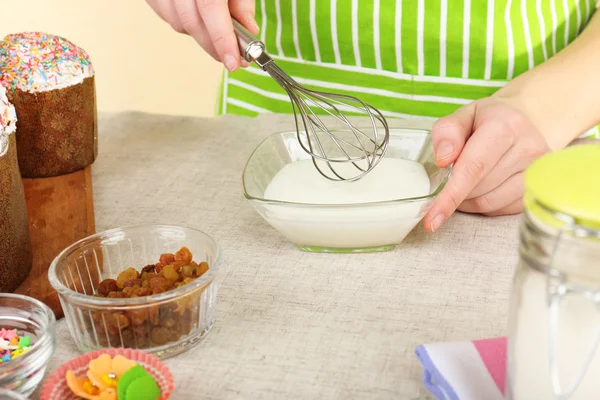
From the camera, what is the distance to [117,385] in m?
0.54

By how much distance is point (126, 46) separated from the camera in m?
2.28

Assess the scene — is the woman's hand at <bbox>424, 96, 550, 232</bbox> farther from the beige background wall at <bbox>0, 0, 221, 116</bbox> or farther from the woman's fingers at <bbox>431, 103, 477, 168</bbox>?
the beige background wall at <bbox>0, 0, 221, 116</bbox>

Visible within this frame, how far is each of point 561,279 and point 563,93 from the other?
56cm

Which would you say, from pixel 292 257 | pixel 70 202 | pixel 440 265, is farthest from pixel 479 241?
pixel 70 202

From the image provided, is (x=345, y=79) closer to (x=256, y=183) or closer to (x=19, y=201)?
(x=256, y=183)

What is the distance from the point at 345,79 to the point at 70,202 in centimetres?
48

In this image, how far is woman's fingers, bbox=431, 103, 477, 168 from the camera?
79cm

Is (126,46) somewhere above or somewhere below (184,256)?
below

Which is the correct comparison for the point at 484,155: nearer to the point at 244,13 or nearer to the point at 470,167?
the point at 470,167

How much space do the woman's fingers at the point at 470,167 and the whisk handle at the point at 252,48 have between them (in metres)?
0.23

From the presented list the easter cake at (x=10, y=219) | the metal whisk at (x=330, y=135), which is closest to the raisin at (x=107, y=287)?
the easter cake at (x=10, y=219)

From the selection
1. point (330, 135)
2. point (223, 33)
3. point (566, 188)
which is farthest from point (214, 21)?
point (566, 188)

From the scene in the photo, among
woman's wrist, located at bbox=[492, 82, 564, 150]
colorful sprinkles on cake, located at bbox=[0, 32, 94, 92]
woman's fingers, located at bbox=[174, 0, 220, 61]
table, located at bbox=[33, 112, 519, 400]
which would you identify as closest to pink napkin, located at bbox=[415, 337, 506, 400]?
table, located at bbox=[33, 112, 519, 400]

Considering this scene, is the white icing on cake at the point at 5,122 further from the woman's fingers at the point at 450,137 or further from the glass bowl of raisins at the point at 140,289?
the woman's fingers at the point at 450,137
